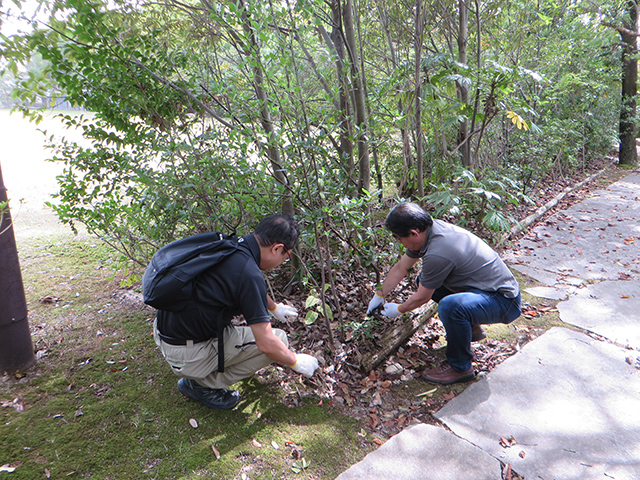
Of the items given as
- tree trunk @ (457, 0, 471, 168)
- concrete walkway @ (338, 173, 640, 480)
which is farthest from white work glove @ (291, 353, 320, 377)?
tree trunk @ (457, 0, 471, 168)

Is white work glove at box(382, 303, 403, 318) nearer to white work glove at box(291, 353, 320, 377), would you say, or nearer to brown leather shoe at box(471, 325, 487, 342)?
brown leather shoe at box(471, 325, 487, 342)

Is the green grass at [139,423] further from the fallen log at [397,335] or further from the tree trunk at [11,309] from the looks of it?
the fallen log at [397,335]

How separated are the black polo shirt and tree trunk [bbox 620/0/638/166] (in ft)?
37.9

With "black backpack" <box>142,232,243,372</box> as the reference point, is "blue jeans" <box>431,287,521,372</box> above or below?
below

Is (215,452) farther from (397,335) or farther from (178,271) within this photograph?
(397,335)

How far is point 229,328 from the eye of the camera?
2.64 m

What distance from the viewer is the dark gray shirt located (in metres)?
2.84

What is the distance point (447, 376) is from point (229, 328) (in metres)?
1.59

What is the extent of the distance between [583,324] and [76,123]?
4.56 meters

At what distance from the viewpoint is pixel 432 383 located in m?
2.95

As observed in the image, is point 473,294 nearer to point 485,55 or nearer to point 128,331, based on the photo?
point 128,331

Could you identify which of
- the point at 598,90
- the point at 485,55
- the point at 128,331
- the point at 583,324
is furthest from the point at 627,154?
the point at 128,331

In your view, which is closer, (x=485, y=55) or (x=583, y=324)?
(x=583, y=324)

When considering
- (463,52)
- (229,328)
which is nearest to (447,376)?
(229,328)
